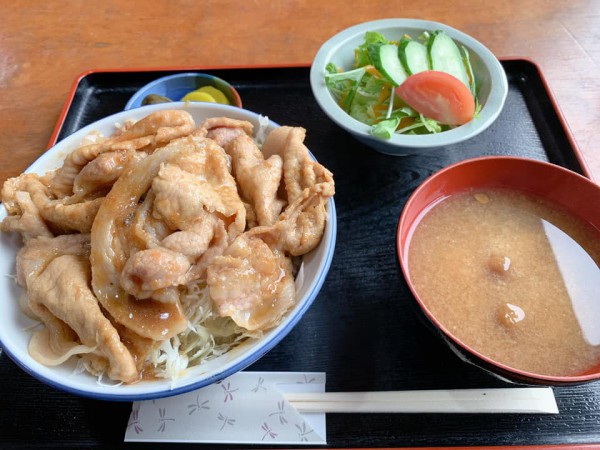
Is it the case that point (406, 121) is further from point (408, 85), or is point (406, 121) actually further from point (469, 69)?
point (469, 69)

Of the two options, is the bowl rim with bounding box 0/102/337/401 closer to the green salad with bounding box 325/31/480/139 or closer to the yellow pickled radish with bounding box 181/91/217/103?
the green salad with bounding box 325/31/480/139

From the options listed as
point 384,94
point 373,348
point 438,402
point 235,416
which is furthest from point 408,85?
point 235,416

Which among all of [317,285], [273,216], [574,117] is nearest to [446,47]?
[574,117]

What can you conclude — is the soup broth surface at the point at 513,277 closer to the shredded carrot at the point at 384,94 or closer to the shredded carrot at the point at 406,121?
the shredded carrot at the point at 406,121

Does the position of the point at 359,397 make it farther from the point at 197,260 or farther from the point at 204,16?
the point at 204,16

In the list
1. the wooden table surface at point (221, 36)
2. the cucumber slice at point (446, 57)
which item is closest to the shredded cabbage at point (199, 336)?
the cucumber slice at point (446, 57)

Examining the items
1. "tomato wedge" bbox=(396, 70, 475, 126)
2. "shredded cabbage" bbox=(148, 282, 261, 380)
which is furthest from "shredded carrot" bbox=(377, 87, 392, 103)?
"shredded cabbage" bbox=(148, 282, 261, 380)
